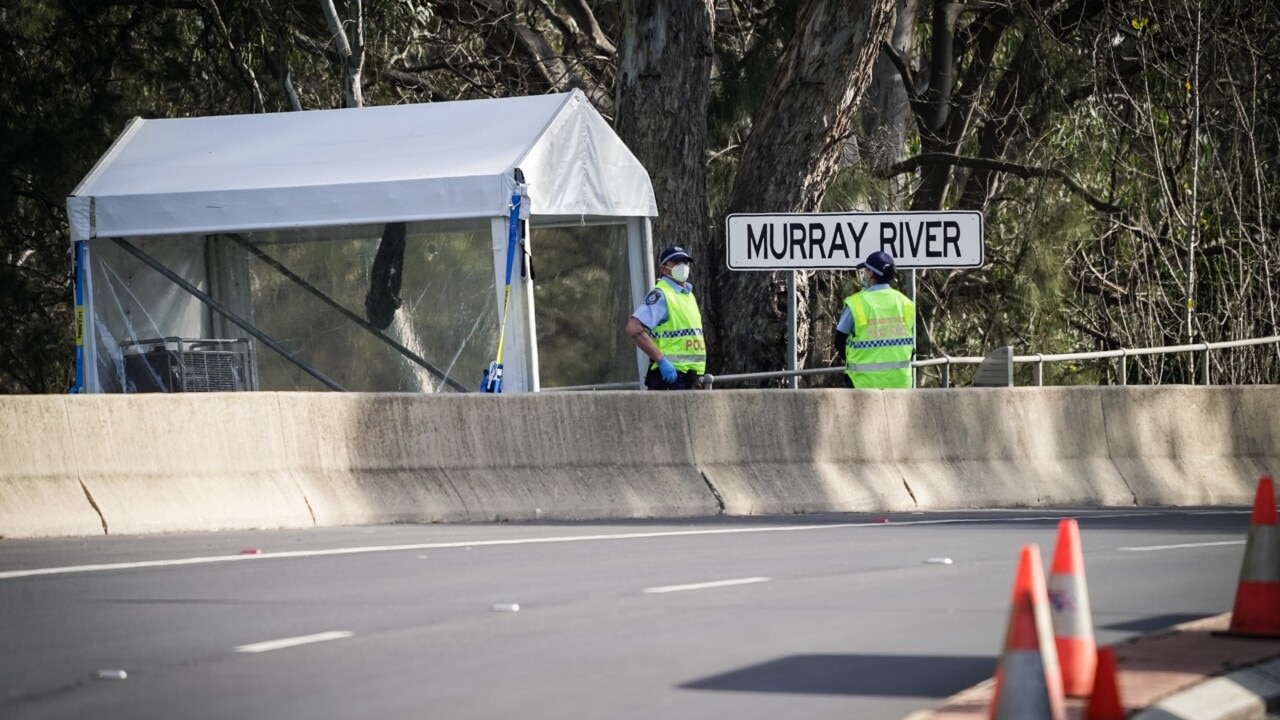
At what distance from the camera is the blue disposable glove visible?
50.6 feet

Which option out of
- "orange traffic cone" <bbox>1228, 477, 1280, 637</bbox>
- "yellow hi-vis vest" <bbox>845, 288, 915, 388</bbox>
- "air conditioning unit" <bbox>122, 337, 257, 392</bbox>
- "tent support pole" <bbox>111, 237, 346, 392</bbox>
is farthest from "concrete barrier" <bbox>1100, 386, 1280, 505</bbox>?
"orange traffic cone" <bbox>1228, 477, 1280, 637</bbox>

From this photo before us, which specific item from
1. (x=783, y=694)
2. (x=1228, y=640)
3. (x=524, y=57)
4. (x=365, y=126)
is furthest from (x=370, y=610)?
(x=524, y=57)

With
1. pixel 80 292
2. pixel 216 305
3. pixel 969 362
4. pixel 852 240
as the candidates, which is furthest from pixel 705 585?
pixel 80 292

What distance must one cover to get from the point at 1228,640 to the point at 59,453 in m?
6.36

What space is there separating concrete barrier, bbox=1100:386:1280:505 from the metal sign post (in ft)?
5.98

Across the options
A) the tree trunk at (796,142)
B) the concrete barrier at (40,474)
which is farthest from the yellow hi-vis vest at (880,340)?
the concrete barrier at (40,474)

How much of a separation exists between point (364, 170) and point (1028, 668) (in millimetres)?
12779

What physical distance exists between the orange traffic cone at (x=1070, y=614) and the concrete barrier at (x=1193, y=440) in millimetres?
10862

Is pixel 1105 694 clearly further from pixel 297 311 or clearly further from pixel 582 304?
pixel 297 311

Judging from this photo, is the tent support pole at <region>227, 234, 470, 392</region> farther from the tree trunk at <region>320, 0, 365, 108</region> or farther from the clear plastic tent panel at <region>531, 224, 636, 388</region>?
the tree trunk at <region>320, 0, 365, 108</region>

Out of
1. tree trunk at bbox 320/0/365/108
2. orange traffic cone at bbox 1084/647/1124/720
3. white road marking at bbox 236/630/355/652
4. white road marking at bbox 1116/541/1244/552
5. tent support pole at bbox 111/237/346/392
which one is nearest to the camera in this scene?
orange traffic cone at bbox 1084/647/1124/720

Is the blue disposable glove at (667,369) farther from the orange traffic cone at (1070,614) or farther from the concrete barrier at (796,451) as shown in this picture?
the orange traffic cone at (1070,614)

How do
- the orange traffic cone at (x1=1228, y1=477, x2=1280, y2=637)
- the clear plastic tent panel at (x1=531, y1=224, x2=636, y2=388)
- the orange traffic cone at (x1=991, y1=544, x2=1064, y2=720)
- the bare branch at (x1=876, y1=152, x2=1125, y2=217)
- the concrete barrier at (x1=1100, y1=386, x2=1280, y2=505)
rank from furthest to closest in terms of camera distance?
1. the bare branch at (x1=876, y1=152, x2=1125, y2=217)
2. the clear plastic tent panel at (x1=531, y1=224, x2=636, y2=388)
3. the concrete barrier at (x1=1100, y1=386, x2=1280, y2=505)
4. the orange traffic cone at (x1=1228, y1=477, x2=1280, y2=637)
5. the orange traffic cone at (x1=991, y1=544, x2=1064, y2=720)

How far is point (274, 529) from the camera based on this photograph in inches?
459
